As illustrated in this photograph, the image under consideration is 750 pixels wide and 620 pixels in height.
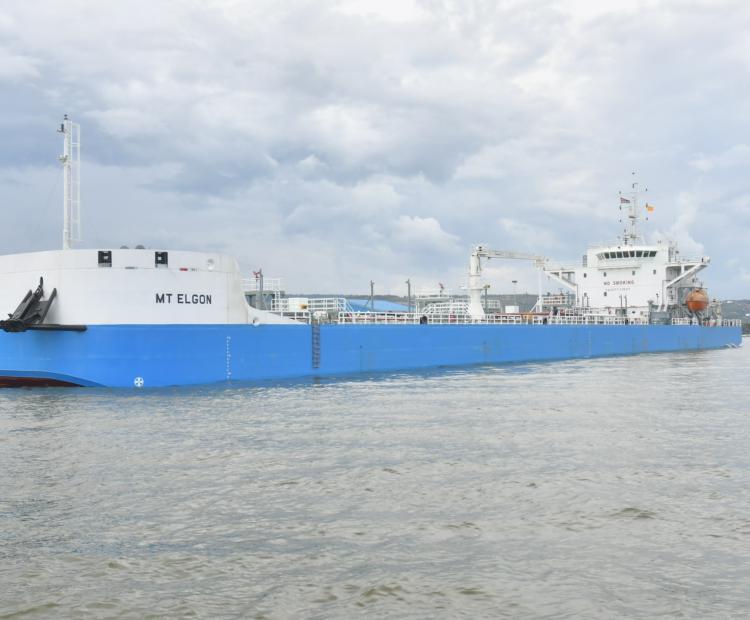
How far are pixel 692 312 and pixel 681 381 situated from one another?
102ft

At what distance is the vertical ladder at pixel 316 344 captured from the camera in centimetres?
2636

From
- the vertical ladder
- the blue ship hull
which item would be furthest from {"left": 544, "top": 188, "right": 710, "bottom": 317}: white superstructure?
the vertical ladder

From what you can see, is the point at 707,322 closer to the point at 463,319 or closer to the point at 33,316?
the point at 463,319

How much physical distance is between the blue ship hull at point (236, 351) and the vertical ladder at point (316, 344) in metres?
0.04

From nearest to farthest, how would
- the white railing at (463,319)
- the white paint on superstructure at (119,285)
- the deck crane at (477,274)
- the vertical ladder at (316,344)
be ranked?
the white paint on superstructure at (119,285) < the vertical ladder at (316,344) < the white railing at (463,319) < the deck crane at (477,274)

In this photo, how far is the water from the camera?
6148 mm

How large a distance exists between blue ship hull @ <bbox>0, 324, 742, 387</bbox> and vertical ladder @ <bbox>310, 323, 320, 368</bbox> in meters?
0.04

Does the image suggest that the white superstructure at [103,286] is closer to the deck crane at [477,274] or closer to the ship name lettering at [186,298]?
the ship name lettering at [186,298]

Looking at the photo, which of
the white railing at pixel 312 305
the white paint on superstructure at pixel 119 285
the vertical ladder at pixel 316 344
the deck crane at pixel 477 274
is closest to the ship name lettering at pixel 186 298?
the white paint on superstructure at pixel 119 285

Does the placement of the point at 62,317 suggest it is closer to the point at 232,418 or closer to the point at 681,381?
the point at 232,418

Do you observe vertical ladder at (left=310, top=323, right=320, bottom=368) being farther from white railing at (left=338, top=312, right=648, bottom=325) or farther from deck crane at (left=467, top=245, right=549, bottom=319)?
deck crane at (left=467, top=245, right=549, bottom=319)

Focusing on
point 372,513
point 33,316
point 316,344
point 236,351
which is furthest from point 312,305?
point 372,513

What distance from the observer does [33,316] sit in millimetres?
20469

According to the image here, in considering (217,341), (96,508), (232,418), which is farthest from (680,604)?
(217,341)
